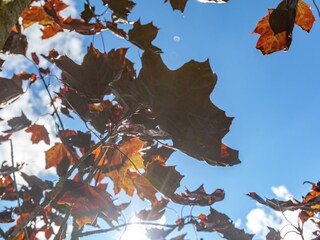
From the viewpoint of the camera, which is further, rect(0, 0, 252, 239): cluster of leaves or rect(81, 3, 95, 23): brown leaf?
rect(81, 3, 95, 23): brown leaf

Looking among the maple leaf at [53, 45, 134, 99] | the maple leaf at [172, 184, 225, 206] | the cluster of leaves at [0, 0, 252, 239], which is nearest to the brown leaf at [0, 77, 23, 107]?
the cluster of leaves at [0, 0, 252, 239]

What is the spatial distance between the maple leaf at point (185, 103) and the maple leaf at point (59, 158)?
75 cm

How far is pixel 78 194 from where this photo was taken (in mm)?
1383

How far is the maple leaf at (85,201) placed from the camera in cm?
136

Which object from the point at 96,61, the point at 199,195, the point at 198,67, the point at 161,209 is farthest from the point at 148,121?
the point at 199,195

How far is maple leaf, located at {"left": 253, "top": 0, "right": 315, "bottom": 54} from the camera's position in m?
1.08

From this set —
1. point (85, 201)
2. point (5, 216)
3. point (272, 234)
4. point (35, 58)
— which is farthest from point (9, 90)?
point (272, 234)

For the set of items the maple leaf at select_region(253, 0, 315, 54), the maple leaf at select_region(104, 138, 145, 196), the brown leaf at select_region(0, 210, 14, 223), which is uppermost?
the maple leaf at select_region(253, 0, 315, 54)

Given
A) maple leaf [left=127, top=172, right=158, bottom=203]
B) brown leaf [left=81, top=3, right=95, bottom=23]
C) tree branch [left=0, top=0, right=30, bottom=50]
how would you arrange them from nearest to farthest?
tree branch [left=0, top=0, right=30, bottom=50] < brown leaf [left=81, top=3, right=95, bottom=23] < maple leaf [left=127, top=172, right=158, bottom=203]

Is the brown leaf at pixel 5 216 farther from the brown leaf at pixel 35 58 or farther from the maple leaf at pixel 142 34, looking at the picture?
the maple leaf at pixel 142 34

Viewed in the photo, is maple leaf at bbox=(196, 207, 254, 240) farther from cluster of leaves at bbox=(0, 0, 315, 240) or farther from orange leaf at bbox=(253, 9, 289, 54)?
orange leaf at bbox=(253, 9, 289, 54)

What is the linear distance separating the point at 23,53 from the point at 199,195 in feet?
4.28

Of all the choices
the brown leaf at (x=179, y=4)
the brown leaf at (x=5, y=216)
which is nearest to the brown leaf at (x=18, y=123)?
the brown leaf at (x=5, y=216)

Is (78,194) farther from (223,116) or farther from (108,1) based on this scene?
(108,1)
